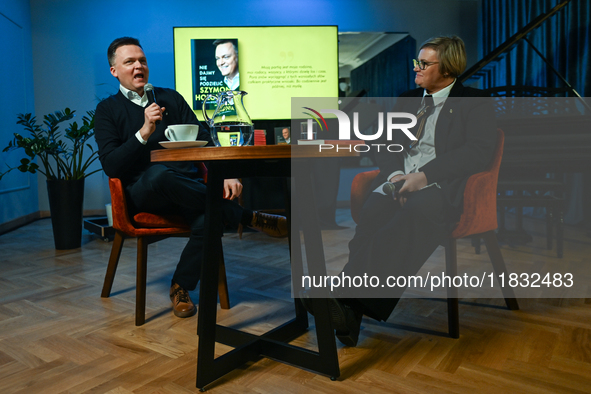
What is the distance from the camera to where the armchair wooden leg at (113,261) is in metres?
1.81

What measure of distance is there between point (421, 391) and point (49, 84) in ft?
16.7

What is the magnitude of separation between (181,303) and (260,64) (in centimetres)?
314

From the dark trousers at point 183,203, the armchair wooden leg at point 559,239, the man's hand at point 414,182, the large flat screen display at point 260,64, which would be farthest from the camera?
the large flat screen display at point 260,64

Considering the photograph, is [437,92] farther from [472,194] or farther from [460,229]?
[460,229]

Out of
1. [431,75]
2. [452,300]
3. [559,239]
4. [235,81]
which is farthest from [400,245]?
[235,81]

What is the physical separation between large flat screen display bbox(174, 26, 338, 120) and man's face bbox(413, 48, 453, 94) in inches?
107

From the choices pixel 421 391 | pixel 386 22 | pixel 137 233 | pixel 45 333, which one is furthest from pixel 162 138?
pixel 386 22

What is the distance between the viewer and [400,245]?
137 cm

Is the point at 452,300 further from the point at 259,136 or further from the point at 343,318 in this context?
the point at 259,136

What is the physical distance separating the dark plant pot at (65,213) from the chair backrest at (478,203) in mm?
2630

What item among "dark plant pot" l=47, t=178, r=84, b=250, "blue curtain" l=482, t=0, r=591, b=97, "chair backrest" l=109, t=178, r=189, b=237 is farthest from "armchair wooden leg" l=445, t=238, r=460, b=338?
"dark plant pot" l=47, t=178, r=84, b=250

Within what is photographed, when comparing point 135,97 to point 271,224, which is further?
point 135,97

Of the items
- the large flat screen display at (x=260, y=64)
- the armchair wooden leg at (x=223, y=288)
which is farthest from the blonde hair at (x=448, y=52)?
the large flat screen display at (x=260, y=64)

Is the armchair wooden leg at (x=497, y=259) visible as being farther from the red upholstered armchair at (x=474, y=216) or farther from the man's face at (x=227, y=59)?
the man's face at (x=227, y=59)
